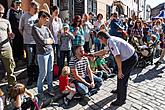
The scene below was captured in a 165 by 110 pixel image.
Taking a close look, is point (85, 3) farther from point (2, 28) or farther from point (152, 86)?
point (2, 28)

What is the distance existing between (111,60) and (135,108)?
306 cm

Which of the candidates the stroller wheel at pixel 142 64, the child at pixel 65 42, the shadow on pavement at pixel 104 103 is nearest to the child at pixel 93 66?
the child at pixel 65 42

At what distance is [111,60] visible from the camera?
26.4 ft

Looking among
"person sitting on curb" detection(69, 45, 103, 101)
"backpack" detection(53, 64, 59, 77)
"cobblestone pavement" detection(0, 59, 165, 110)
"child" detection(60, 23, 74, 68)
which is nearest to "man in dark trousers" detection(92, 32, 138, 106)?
"cobblestone pavement" detection(0, 59, 165, 110)

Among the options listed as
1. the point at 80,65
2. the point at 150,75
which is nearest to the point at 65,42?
the point at 80,65

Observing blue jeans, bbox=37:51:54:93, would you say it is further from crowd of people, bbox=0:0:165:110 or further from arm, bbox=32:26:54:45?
arm, bbox=32:26:54:45

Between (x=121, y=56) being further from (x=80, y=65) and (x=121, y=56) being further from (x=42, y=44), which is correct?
(x=42, y=44)

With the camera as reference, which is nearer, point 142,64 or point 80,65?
point 80,65

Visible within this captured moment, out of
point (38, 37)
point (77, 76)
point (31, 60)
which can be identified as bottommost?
point (77, 76)

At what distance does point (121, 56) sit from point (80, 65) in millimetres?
980

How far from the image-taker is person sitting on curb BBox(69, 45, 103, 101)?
5.36m

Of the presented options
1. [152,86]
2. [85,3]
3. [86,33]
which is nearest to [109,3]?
[85,3]

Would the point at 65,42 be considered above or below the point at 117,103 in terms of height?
above

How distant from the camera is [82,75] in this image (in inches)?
220
